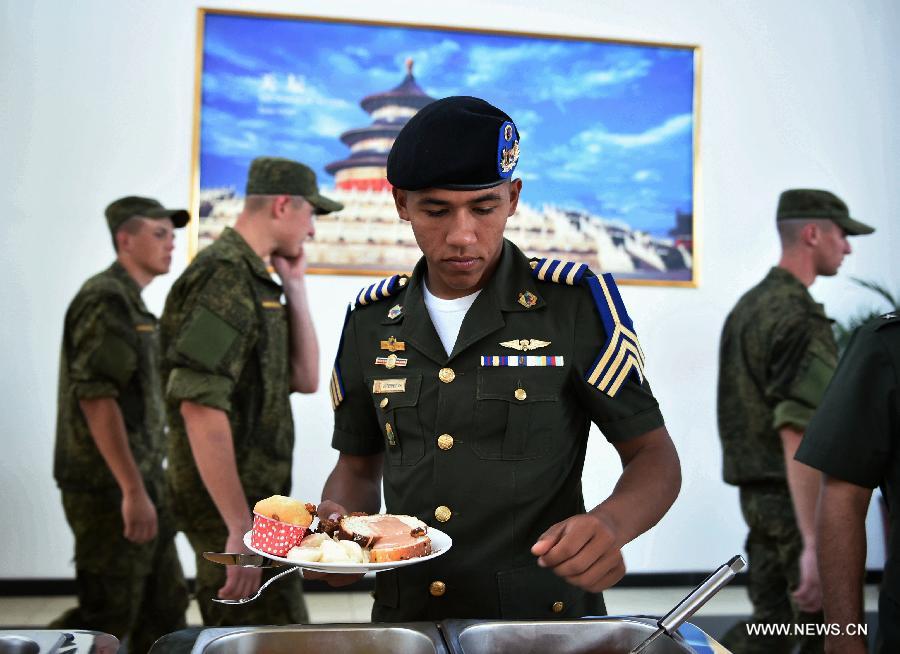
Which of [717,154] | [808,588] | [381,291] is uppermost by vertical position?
[717,154]

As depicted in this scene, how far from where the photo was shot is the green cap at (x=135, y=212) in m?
3.42

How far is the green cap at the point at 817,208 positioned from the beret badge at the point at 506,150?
9.01ft

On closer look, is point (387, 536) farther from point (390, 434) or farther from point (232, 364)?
point (232, 364)

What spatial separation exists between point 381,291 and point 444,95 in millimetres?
2420

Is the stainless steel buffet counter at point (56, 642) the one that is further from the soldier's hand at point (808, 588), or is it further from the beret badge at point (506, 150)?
the soldier's hand at point (808, 588)

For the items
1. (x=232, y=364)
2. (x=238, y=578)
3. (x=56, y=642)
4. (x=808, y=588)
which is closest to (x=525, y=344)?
(x=56, y=642)

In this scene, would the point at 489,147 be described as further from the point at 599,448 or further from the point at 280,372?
the point at 599,448

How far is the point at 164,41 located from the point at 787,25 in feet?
8.81

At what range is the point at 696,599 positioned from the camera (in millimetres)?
1043

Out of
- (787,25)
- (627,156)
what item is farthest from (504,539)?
(787,25)

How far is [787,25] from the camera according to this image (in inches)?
157

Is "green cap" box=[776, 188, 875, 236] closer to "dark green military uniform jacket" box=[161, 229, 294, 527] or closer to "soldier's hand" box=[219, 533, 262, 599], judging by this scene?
"dark green military uniform jacket" box=[161, 229, 294, 527]

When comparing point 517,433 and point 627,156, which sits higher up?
point 627,156

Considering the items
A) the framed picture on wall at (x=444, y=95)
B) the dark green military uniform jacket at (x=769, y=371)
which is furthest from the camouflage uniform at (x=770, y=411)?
the framed picture on wall at (x=444, y=95)
